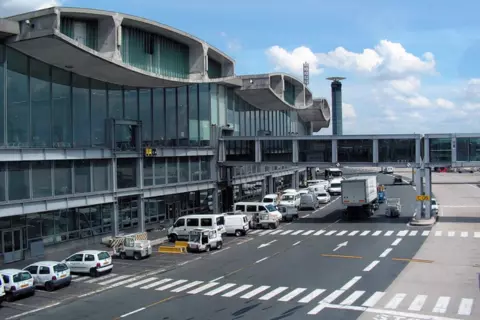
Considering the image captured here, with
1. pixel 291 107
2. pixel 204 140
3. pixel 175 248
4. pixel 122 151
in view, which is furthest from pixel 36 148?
pixel 291 107

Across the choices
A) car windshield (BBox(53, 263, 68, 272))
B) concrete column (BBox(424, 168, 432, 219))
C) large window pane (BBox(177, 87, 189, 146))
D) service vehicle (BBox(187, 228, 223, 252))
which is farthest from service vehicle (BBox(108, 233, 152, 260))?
concrete column (BBox(424, 168, 432, 219))

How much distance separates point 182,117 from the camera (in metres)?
52.1

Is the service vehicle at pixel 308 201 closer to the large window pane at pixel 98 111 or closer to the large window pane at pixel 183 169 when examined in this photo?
the large window pane at pixel 183 169

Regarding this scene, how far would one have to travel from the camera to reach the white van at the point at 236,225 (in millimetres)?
45281

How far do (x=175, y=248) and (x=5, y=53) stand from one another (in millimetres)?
17951

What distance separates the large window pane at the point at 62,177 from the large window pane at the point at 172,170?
12486 mm

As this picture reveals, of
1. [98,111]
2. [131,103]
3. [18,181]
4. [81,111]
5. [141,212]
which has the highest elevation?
[131,103]

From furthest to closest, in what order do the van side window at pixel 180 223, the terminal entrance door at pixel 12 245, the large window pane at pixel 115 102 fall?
the van side window at pixel 180 223 < the large window pane at pixel 115 102 < the terminal entrance door at pixel 12 245

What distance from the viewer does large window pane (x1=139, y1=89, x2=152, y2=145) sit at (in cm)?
4656

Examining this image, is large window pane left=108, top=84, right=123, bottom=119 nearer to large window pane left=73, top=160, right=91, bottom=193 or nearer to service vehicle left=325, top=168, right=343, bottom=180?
large window pane left=73, top=160, right=91, bottom=193

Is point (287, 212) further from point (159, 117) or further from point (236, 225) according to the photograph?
point (159, 117)

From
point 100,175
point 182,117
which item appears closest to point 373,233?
point 182,117

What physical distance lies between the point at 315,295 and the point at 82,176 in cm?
2283

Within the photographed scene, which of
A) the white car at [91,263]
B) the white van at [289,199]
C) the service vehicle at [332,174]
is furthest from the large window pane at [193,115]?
the service vehicle at [332,174]
